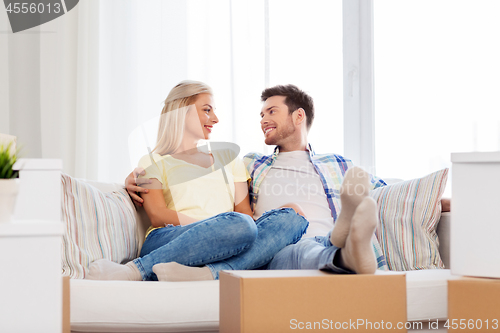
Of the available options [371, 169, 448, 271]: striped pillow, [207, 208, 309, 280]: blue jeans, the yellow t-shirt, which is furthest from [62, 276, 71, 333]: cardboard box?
[371, 169, 448, 271]: striped pillow

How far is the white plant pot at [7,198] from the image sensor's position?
796mm

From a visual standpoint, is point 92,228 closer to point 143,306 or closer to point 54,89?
point 143,306

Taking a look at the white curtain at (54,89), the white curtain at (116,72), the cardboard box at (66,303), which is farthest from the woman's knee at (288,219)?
the white curtain at (54,89)

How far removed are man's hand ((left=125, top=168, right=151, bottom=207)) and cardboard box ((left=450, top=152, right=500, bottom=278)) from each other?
1073mm

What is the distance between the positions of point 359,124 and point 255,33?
0.77 metres

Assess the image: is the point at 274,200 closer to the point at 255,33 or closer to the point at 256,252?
the point at 256,252

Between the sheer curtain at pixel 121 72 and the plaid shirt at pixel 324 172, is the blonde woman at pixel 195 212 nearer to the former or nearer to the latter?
the plaid shirt at pixel 324 172

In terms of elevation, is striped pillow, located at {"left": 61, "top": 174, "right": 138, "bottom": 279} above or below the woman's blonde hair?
below

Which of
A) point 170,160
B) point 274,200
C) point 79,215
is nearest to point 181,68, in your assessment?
point 170,160

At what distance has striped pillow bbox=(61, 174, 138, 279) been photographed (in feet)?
4.90

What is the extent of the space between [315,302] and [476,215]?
0.47 meters

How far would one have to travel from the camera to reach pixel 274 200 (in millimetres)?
2000

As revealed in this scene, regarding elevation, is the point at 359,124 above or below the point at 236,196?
above

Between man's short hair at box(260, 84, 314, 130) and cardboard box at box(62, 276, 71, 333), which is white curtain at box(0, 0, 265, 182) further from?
cardboard box at box(62, 276, 71, 333)
